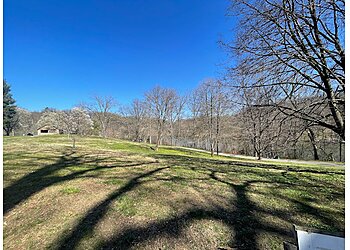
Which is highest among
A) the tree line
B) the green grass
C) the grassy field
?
the tree line

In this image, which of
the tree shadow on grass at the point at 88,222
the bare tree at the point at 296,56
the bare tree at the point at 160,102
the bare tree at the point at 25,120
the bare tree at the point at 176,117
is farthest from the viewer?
the bare tree at the point at 25,120

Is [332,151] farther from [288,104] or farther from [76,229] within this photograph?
[76,229]

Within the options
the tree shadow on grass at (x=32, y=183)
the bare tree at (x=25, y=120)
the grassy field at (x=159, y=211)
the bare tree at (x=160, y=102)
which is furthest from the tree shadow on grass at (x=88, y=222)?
the bare tree at (x=25, y=120)

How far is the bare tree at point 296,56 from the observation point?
3.57m

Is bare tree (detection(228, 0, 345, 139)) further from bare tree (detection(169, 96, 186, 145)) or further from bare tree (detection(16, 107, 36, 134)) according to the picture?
bare tree (detection(16, 107, 36, 134))

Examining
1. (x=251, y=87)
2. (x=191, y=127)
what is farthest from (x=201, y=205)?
(x=191, y=127)

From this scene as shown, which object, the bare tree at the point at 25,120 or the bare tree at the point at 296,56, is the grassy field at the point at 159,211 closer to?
the bare tree at the point at 296,56

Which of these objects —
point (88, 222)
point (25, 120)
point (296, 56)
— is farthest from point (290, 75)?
point (25, 120)

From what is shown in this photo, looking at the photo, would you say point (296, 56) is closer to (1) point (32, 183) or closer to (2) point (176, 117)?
(1) point (32, 183)

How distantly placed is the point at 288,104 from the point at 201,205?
10.2ft

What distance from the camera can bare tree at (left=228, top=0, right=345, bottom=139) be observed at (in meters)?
3.57

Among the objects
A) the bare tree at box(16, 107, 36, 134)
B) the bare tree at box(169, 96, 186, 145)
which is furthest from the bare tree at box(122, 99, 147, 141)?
the bare tree at box(16, 107, 36, 134)

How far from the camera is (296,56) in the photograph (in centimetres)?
364

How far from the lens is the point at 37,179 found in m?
4.56
